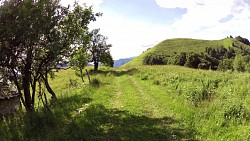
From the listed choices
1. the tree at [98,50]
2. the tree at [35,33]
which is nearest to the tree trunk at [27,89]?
the tree at [35,33]

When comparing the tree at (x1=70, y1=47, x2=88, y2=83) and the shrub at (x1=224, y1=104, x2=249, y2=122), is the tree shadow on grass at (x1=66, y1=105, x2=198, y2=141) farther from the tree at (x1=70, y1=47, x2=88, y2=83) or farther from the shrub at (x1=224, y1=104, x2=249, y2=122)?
the tree at (x1=70, y1=47, x2=88, y2=83)

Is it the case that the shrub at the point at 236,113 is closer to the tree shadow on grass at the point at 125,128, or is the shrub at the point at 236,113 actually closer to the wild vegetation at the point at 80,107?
A: the wild vegetation at the point at 80,107

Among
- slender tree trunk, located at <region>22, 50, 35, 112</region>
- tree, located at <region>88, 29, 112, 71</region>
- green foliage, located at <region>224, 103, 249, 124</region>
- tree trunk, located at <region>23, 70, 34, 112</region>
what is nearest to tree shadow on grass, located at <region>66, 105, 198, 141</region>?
green foliage, located at <region>224, 103, 249, 124</region>

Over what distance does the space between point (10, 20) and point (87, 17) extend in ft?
18.1

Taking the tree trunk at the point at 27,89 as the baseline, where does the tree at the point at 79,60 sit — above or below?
above

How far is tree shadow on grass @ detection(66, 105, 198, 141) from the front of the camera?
11.3m

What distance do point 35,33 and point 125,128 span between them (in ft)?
23.0

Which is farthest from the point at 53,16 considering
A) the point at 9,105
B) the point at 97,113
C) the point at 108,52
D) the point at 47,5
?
the point at 108,52

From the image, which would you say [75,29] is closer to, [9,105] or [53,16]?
[53,16]

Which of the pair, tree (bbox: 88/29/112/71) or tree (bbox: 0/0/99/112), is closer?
tree (bbox: 0/0/99/112)

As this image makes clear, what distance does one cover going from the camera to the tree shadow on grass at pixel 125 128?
11.3 m

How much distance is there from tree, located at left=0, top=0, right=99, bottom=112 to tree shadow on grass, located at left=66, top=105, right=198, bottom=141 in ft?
14.6

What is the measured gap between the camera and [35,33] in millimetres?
14039

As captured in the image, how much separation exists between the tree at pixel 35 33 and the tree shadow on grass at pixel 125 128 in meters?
4.45
